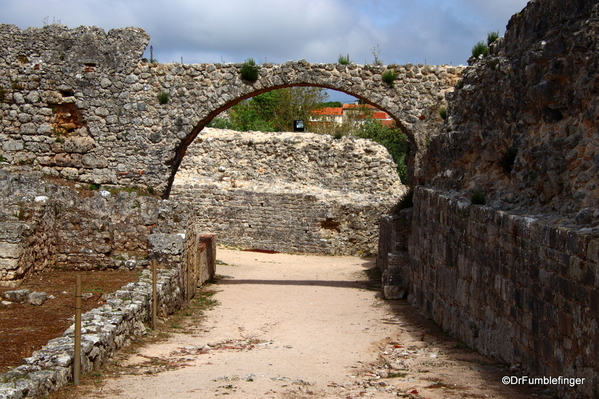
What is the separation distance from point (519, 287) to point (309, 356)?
2.26 m

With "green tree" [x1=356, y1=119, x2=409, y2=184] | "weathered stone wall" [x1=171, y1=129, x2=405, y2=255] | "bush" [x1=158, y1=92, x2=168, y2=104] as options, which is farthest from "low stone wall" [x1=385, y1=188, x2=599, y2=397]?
"green tree" [x1=356, y1=119, x2=409, y2=184]

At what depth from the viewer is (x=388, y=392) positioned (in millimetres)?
→ 4875

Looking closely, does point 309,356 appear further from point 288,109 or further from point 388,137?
point 288,109

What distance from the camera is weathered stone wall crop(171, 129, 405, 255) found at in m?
18.7

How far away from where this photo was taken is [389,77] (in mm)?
11398

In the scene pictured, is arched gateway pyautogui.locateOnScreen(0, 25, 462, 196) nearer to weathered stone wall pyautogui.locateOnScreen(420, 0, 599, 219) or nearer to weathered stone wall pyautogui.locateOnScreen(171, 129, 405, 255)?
weathered stone wall pyautogui.locateOnScreen(420, 0, 599, 219)

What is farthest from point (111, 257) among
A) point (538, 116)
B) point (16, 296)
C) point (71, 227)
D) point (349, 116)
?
point (349, 116)

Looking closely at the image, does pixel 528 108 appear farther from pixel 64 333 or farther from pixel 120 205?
pixel 120 205

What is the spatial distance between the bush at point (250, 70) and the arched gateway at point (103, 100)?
0.32 feet

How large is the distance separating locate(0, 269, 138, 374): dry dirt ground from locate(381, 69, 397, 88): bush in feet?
18.6

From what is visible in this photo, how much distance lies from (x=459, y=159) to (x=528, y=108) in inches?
77.1

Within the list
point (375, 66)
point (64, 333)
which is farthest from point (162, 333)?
point (375, 66)

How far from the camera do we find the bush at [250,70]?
11516 millimetres

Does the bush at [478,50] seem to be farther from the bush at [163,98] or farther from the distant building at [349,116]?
the distant building at [349,116]
